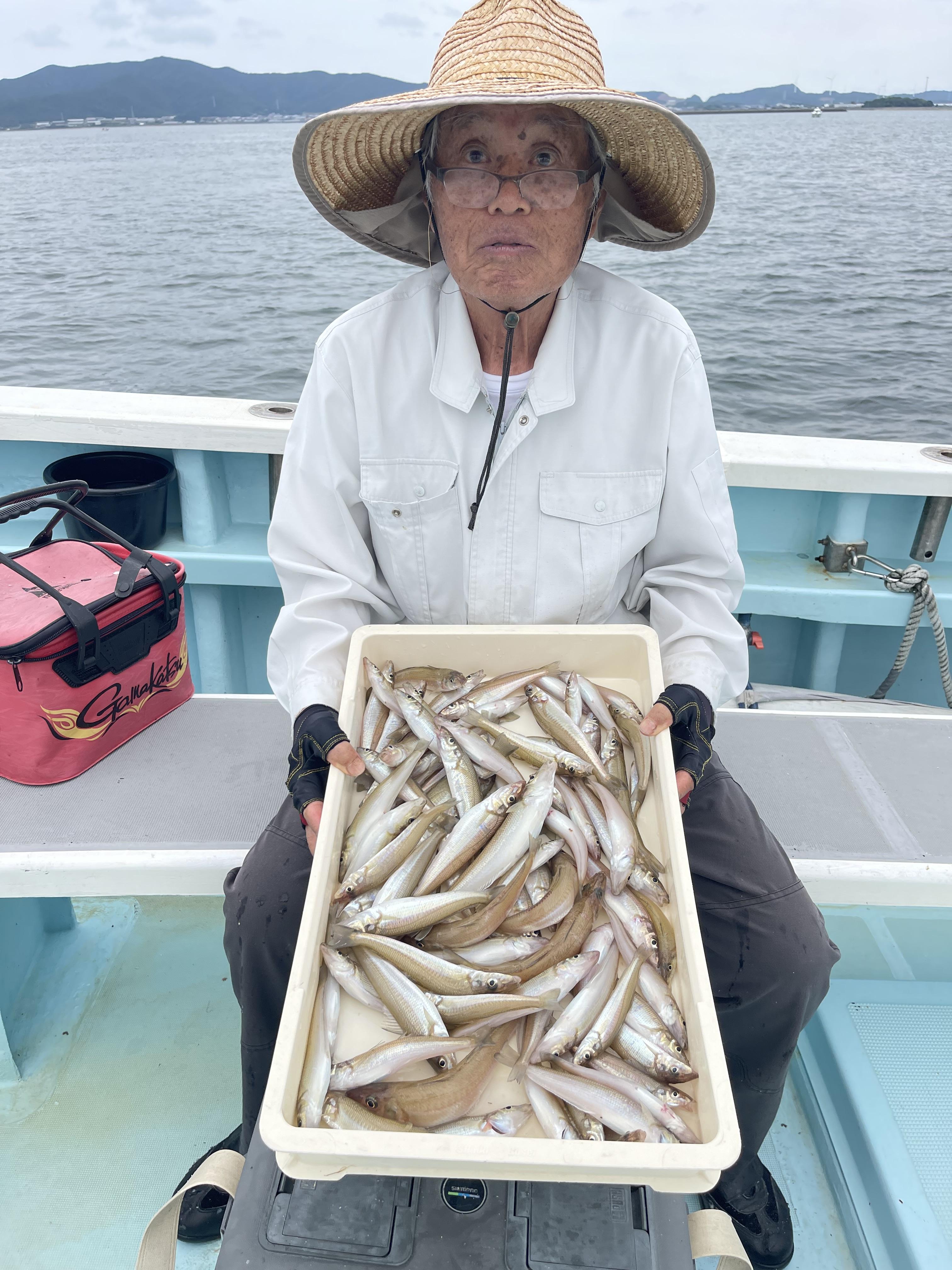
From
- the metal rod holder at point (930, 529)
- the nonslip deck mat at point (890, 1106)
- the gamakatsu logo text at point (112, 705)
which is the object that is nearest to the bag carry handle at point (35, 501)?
the gamakatsu logo text at point (112, 705)

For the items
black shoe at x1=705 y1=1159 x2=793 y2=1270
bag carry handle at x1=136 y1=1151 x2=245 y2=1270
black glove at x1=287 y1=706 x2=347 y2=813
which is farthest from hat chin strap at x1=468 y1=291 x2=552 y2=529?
black shoe at x1=705 y1=1159 x2=793 y2=1270

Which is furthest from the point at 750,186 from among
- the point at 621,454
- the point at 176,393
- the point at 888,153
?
the point at 621,454

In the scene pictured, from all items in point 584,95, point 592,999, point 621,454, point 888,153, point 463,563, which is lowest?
point 592,999

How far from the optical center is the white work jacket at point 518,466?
1.98 meters

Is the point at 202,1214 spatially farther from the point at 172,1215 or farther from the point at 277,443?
the point at 277,443

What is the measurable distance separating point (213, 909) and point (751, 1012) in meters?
1.82

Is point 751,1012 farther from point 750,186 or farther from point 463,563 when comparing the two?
point 750,186

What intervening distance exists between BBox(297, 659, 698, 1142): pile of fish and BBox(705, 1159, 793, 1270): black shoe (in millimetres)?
890

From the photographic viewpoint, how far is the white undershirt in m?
1.99

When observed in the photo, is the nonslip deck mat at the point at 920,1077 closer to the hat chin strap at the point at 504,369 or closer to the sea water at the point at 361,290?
the hat chin strap at the point at 504,369

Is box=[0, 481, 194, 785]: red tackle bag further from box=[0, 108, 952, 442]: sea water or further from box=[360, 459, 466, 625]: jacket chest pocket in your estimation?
box=[0, 108, 952, 442]: sea water

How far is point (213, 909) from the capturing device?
9.34 ft

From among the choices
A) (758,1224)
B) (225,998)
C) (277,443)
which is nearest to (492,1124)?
(758,1224)

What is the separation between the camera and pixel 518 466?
1.99 meters
